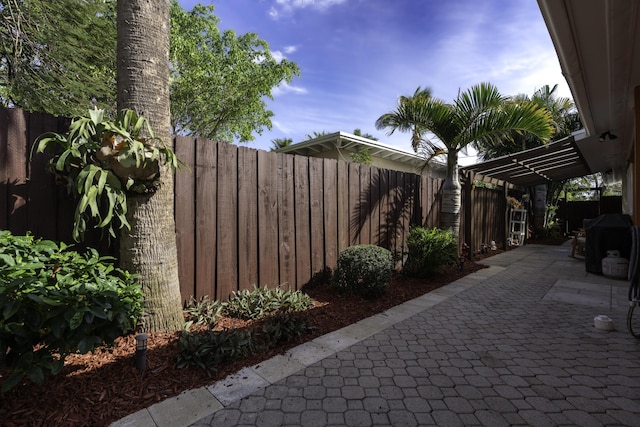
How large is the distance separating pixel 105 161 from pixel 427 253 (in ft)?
15.4

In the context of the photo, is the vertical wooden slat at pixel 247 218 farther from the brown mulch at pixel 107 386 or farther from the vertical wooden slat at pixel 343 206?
the vertical wooden slat at pixel 343 206

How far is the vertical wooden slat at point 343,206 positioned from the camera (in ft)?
15.8

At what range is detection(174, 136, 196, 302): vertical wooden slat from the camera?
3066mm

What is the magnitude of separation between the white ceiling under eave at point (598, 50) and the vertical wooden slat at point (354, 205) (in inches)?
115

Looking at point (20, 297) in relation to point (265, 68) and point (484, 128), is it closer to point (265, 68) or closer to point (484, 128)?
point (484, 128)

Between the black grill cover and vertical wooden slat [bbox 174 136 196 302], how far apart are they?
762cm

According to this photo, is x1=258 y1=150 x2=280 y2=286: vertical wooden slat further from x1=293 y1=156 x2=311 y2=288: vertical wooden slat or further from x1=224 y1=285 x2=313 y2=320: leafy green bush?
x1=293 y1=156 x2=311 y2=288: vertical wooden slat

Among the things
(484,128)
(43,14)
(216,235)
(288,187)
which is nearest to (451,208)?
(484,128)

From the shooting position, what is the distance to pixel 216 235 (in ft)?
11.1

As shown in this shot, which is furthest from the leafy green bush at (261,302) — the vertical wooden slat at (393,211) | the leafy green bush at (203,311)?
the vertical wooden slat at (393,211)

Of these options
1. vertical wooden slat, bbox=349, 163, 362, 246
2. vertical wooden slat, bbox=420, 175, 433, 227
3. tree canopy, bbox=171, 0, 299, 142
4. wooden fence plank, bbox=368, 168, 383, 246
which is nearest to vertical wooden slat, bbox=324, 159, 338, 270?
vertical wooden slat, bbox=349, 163, 362, 246

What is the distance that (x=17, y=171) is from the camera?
2.31 metres

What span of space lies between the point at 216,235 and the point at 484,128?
533 centimetres

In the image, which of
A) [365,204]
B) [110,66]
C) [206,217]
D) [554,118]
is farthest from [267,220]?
[554,118]
